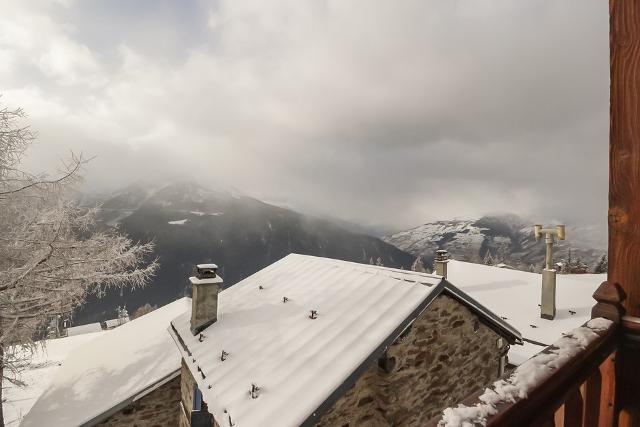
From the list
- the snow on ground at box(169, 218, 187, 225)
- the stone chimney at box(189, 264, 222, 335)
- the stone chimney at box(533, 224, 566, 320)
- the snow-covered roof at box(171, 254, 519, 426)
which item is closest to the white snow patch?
the snow-covered roof at box(171, 254, 519, 426)

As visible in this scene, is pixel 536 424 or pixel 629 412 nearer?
pixel 536 424

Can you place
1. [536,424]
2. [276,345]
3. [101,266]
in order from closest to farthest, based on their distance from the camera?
[536,424] < [276,345] < [101,266]

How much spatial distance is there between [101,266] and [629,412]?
33.6ft

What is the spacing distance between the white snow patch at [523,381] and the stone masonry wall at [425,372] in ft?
14.1

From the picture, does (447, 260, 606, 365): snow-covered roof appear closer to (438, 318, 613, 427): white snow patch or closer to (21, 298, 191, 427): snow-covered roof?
(438, 318, 613, 427): white snow patch

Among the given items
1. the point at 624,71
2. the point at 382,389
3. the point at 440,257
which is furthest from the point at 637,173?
the point at 440,257

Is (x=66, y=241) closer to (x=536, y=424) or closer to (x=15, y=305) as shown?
(x=15, y=305)

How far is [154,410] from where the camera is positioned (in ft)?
28.7

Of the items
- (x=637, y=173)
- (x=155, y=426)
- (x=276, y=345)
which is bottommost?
(x=155, y=426)

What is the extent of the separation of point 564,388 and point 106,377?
12.3 metres

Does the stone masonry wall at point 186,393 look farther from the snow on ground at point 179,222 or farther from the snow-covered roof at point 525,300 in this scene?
the snow on ground at point 179,222

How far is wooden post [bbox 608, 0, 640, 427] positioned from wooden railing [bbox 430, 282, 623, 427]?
2.5 inches

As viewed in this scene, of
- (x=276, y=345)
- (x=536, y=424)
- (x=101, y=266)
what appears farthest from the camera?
(x=101, y=266)

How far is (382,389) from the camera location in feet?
17.2
